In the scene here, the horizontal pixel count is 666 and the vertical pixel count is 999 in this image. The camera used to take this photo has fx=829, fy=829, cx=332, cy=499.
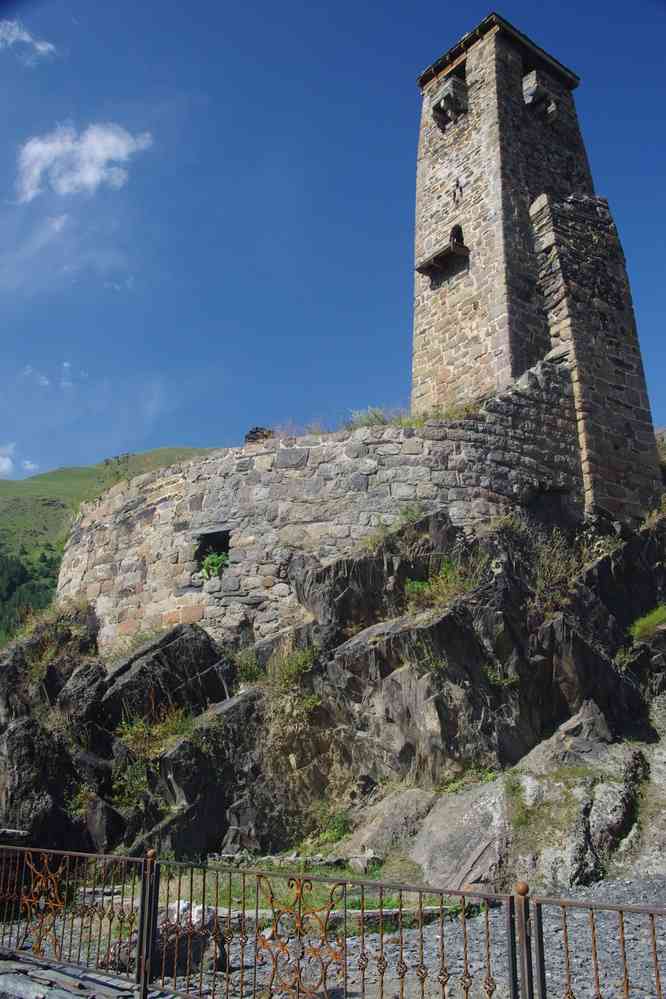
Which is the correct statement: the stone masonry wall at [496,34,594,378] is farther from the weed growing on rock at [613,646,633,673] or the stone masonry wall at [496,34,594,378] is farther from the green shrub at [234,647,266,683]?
the green shrub at [234,647,266,683]

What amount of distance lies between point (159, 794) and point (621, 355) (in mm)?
10586

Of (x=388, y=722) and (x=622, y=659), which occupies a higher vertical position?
(x=622, y=659)

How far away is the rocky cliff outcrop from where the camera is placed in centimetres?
880

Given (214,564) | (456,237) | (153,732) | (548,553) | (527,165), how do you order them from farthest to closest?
1. (527,165)
2. (456,237)
3. (214,564)
4. (548,553)
5. (153,732)

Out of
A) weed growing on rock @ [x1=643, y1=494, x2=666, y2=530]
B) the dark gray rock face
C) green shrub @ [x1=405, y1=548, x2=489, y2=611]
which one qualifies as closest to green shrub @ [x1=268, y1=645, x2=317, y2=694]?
the dark gray rock face

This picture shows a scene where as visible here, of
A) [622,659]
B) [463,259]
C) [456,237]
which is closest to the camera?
[622,659]

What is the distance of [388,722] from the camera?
9.98 meters

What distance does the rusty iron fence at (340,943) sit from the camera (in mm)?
5082

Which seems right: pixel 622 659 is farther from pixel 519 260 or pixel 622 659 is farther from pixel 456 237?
pixel 456 237

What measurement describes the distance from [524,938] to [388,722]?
549 cm

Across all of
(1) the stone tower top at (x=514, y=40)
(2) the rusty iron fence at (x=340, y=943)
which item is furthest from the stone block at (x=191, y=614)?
(1) the stone tower top at (x=514, y=40)

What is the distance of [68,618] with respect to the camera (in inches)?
504

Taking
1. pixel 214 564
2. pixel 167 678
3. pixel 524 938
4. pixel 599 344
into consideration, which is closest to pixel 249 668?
pixel 167 678

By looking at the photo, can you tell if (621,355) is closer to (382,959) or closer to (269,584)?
(269,584)
